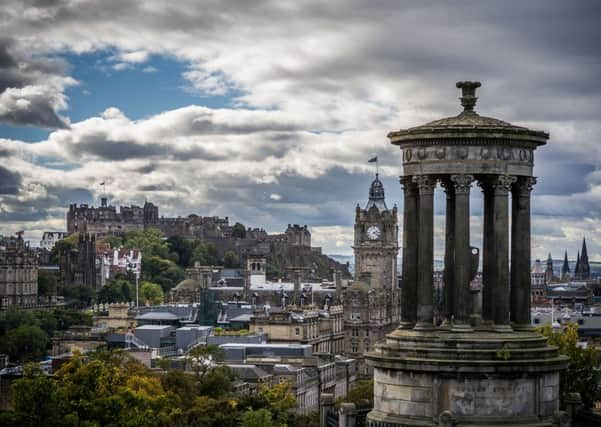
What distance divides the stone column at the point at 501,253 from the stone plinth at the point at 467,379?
0.43 metres

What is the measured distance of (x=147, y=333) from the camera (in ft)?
549

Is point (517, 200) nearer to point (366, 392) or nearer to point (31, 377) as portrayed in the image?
point (31, 377)

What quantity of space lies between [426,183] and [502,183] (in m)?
1.60

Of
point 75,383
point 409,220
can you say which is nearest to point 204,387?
point 75,383

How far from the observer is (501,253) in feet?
106

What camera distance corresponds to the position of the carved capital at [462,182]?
3177 cm

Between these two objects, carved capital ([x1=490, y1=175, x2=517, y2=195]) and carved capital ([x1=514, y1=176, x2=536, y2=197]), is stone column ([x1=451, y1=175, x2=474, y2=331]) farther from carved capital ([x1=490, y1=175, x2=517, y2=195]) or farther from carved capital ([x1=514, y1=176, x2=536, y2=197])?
carved capital ([x1=514, y1=176, x2=536, y2=197])

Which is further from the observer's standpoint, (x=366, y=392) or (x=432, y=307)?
(x=366, y=392)

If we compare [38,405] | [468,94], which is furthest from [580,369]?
[468,94]

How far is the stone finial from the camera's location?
111 ft

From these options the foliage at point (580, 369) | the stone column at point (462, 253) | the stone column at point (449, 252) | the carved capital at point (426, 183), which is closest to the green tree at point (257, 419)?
the foliage at point (580, 369)

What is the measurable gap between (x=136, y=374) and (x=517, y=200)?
6483 cm

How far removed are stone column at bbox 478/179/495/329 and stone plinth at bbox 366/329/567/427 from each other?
63 cm

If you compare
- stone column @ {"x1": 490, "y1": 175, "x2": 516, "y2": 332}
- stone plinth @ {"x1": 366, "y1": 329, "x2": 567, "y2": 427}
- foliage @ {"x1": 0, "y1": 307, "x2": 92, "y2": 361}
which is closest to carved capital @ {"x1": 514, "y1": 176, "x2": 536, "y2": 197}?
stone column @ {"x1": 490, "y1": 175, "x2": 516, "y2": 332}
